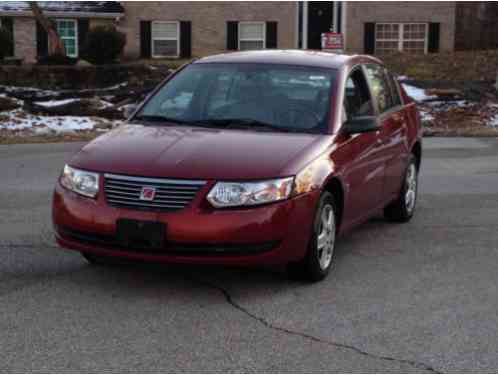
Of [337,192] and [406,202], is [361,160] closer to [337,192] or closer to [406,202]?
[337,192]

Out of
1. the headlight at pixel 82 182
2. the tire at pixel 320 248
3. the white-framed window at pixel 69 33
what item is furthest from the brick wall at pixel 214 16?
the headlight at pixel 82 182

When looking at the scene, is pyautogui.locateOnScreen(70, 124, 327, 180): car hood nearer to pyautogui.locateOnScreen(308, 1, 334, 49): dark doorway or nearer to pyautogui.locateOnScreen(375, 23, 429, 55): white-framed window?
pyautogui.locateOnScreen(308, 1, 334, 49): dark doorway

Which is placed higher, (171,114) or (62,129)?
(171,114)

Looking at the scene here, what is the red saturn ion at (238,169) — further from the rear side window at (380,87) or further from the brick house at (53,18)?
the brick house at (53,18)

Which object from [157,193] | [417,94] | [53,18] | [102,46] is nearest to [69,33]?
[53,18]

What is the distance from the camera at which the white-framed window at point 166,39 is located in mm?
31781

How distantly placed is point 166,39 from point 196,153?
86.5 ft

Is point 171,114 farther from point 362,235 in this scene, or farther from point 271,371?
point 271,371

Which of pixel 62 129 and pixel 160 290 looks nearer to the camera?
pixel 160 290

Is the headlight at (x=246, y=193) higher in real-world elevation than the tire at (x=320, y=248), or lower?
higher

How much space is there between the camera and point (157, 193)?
5855mm

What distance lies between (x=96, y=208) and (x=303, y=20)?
27.1 meters

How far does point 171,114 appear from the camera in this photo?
7133 millimetres

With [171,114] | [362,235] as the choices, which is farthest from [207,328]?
[362,235]
